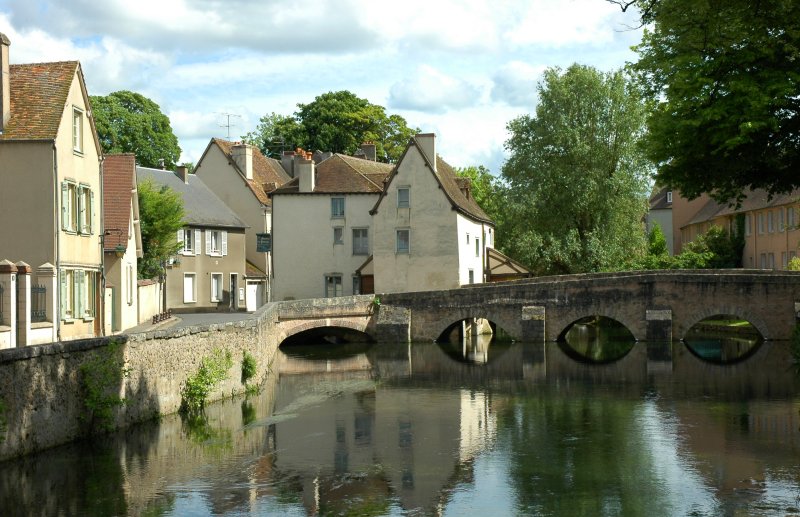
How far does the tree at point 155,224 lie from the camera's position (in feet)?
142

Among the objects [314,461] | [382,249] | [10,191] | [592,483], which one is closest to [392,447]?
[314,461]

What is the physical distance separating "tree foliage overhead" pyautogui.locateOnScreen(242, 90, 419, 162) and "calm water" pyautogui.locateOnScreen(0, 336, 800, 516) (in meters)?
41.4

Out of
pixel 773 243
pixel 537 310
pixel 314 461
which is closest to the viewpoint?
pixel 314 461

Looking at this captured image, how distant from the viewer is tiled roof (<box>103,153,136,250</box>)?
1391 inches

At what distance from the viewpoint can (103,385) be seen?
18688 mm

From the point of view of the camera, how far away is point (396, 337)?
48.8 metres

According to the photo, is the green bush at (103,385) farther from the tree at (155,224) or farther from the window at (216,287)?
the window at (216,287)

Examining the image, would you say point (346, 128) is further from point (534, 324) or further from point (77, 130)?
point (77, 130)

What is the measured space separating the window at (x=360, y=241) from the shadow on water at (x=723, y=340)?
655 inches

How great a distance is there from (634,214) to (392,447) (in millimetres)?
36581

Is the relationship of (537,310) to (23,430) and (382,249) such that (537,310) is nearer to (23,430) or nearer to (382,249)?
(382,249)

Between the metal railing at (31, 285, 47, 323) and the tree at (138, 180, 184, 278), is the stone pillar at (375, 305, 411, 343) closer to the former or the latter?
the tree at (138, 180, 184, 278)

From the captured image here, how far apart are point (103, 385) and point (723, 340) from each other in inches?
1497

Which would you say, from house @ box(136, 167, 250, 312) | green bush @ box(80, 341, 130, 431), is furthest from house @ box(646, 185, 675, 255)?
green bush @ box(80, 341, 130, 431)
